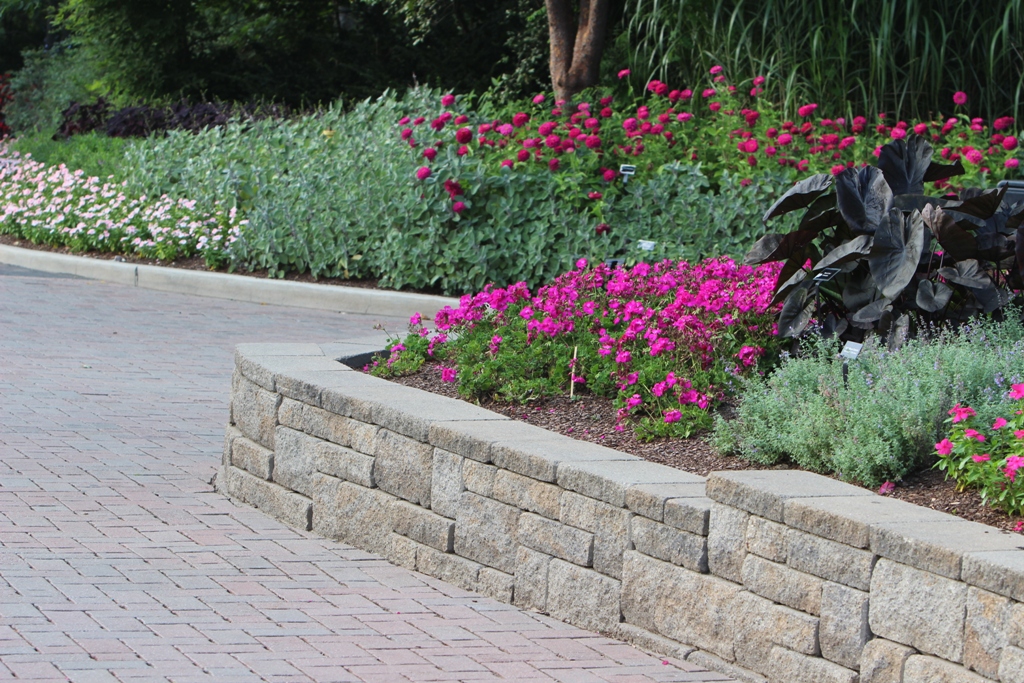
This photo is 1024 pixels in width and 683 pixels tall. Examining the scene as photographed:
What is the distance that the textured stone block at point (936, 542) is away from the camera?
3.18 m

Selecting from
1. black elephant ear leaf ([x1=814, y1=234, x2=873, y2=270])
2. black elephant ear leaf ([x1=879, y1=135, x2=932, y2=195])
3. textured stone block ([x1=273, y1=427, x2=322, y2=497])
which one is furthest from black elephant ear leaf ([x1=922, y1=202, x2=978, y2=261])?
textured stone block ([x1=273, y1=427, x2=322, y2=497])

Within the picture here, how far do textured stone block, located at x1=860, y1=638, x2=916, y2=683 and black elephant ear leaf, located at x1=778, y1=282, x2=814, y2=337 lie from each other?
2.01m

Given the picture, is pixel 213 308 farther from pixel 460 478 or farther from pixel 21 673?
pixel 21 673

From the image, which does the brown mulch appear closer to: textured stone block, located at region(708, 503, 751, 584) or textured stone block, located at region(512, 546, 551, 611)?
textured stone block, located at region(512, 546, 551, 611)

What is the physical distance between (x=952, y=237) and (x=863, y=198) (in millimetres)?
429

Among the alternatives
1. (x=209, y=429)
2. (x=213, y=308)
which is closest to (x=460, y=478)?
(x=209, y=429)

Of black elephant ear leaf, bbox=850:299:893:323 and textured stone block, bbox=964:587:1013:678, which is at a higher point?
black elephant ear leaf, bbox=850:299:893:323

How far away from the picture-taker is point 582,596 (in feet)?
14.0

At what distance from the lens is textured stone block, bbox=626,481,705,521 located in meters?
3.96

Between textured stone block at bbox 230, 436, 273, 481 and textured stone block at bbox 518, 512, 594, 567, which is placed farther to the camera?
textured stone block at bbox 230, 436, 273, 481

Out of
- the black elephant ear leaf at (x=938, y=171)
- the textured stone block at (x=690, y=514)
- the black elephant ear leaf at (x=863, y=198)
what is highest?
the black elephant ear leaf at (x=938, y=171)

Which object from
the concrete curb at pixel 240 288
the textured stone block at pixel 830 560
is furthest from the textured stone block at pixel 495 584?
the concrete curb at pixel 240 288

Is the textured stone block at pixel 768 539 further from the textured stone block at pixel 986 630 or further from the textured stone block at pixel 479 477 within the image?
the textured stone block at pixel 479 477

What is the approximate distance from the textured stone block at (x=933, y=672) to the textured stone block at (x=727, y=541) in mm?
608
